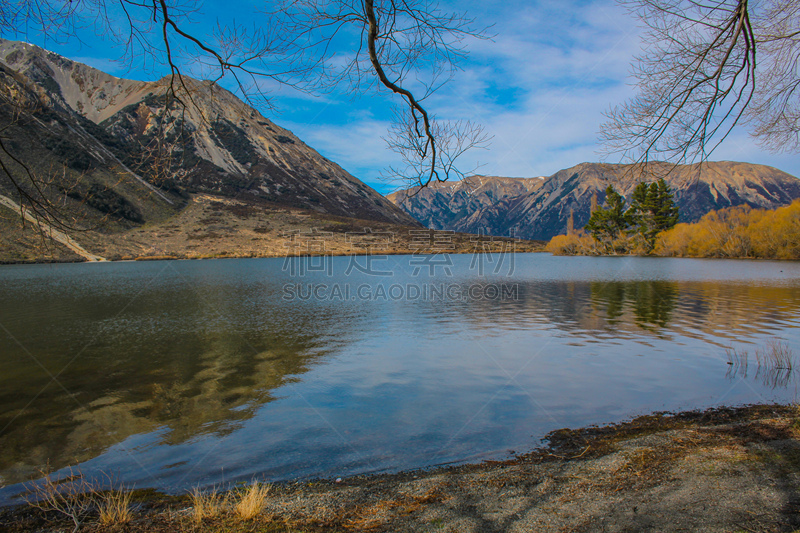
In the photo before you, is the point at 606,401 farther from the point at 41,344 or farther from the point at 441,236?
the point at 441,236

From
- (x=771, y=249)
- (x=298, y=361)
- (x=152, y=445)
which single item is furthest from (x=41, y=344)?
(x=771, y=249)

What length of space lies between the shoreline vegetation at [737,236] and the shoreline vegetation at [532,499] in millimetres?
75636

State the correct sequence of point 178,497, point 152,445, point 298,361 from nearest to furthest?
point 178,497 < point 152,445 < point 298,361

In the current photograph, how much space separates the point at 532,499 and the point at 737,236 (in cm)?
8586

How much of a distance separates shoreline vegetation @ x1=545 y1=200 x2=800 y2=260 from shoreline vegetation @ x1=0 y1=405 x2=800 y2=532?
248 ft

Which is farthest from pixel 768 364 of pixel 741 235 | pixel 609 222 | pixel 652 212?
pixel 609 222

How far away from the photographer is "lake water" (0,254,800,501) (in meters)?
7.54

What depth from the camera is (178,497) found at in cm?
588

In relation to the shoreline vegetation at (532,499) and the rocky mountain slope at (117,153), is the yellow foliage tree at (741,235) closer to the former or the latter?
the rocky mountain slope at (117,153)

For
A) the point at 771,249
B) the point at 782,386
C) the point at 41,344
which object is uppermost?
the point at 771,249

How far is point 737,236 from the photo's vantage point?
70.4 metres

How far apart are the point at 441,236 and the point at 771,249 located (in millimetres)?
93268

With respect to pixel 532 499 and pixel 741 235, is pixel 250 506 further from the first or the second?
pixel 741 235

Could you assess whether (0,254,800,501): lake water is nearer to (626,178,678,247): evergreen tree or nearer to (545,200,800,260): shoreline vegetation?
(545,200,800,260): shoreline vegetation
